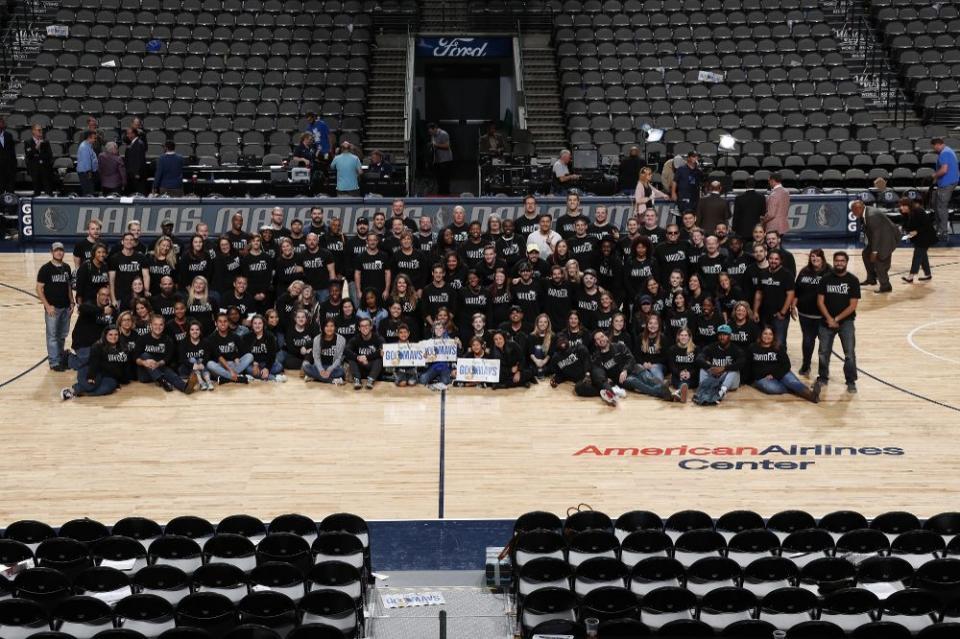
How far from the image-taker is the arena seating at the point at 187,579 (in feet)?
30.1

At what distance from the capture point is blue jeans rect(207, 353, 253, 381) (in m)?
17.3

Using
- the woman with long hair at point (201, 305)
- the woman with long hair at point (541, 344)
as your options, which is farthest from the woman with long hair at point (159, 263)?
the woman with long hair at point (541, 344)

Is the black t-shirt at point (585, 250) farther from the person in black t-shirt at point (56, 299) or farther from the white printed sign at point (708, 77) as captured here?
the white printed sign at point (708, 77)

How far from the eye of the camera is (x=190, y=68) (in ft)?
98.1

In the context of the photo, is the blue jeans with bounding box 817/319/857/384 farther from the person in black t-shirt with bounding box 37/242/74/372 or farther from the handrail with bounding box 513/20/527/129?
the handrail with bounding box 513/20/527/129

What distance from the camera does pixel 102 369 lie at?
16.9 meters

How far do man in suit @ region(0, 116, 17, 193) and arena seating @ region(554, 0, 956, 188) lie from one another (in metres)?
12.2

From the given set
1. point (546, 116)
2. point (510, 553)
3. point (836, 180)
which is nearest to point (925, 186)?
point (836, 180)

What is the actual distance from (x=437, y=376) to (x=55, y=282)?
5494 mm

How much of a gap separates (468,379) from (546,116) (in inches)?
550

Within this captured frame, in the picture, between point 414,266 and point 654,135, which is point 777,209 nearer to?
point 654,135

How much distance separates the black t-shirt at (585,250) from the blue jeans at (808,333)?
3.20 meters

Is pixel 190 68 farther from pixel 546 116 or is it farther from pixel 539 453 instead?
pixel 539 453

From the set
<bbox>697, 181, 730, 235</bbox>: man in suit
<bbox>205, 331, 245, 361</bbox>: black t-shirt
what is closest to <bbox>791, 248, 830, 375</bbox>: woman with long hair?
<bbox>697, 181, 730, 235</bbox>: man in suit
